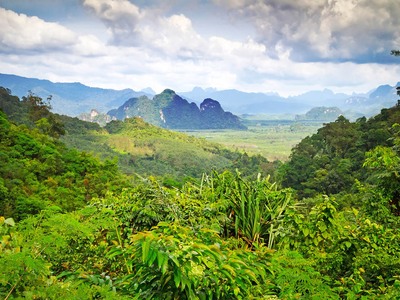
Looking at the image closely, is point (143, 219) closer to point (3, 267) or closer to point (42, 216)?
point (42, 216)

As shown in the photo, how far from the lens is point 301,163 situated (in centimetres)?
2942

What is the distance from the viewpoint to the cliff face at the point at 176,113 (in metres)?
172

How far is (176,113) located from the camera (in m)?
174

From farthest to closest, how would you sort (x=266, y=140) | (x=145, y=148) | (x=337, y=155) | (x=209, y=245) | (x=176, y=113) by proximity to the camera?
(x=176, y=113)
(x=266, y=140)
(x=145, y=148)
(x=337, y=155)
(x=209, y=245)

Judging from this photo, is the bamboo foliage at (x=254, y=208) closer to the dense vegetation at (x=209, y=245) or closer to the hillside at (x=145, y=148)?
the dense vegetation at (x=209, y=245)

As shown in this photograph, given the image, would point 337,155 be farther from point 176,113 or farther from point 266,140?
point 176,113

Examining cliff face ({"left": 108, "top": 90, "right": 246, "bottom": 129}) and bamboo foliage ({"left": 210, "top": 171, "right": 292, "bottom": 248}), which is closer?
bamboo foliage ({"left": 210, "top": 171, "right": 292, "bottom": 248})

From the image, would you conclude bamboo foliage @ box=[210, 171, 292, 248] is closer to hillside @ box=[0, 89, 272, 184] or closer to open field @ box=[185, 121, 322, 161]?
hillside @ box=[0, 89, 272, 184]

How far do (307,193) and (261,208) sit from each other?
74.5 ft

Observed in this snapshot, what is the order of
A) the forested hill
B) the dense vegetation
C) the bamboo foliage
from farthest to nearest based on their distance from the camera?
1. the forested hill
2. the bamboo foliage
3. the dense vegetation

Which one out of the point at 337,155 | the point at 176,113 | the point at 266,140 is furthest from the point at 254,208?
the point at 176,113

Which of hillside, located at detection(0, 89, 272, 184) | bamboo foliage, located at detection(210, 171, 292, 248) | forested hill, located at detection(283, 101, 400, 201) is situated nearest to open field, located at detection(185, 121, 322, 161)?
hillside, located at detection(0, 89, 272, 184)

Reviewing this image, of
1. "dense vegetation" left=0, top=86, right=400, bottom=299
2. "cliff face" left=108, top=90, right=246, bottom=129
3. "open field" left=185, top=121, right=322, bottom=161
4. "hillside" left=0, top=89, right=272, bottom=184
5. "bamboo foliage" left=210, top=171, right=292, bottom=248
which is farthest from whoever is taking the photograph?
"cliff face" left=108, top=90, right=246, bottom=129

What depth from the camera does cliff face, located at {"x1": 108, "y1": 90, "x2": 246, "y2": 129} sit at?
172 metres
